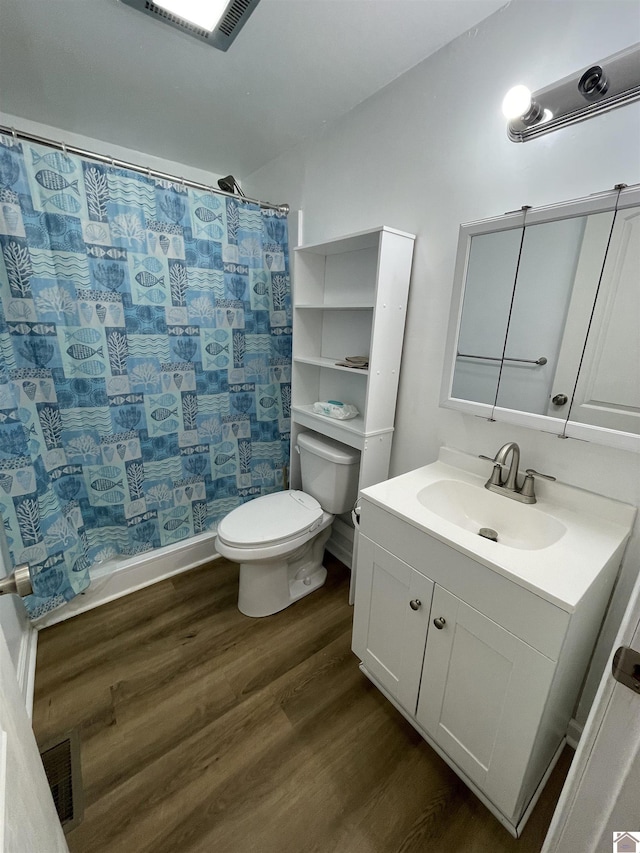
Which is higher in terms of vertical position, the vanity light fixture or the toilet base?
the vanity light fixture

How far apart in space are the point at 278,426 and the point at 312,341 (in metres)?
Answer: 0.58

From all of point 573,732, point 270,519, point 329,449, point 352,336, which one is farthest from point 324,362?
point 573,732

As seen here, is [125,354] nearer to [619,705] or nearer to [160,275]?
[160,275]

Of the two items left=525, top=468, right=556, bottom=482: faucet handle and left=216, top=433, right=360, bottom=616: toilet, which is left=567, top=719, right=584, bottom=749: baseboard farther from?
left=216, top=433, right=360, bottom=616: toilet

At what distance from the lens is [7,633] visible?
4.27 feet

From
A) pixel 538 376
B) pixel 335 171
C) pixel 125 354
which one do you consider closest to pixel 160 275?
pixel 125 354

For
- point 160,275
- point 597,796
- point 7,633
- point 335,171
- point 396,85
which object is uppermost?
point 396,85

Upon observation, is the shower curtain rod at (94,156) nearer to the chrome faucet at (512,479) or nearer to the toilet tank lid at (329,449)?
the toilet tank lid at (329,449)

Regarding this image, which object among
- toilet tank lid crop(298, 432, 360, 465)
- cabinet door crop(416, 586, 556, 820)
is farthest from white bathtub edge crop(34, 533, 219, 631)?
cabinet door crop(416, 586, 556, 820)

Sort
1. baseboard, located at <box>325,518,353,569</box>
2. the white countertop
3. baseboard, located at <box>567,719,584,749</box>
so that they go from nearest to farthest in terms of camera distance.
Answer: the white countertop
baseboard, located at <box>567,719,584,749</box>
baseboard, located at <box>325,518,353,569</box>

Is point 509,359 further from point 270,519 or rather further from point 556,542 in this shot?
point 270,519

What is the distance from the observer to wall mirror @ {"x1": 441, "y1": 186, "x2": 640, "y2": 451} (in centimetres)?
96

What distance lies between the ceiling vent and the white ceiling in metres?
0.03

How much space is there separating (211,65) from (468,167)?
104 cm
